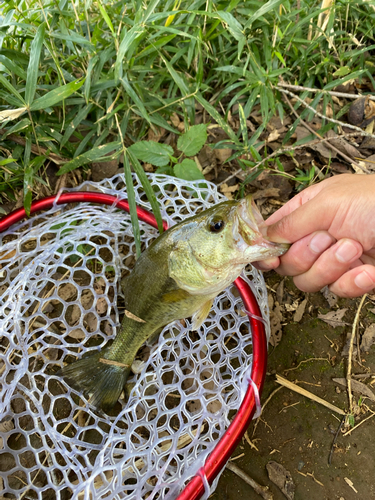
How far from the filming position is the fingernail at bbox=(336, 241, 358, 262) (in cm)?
190

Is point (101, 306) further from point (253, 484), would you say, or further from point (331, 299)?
point (331, 299)

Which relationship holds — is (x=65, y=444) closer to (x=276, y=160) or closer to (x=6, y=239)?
(x=6, y=239)

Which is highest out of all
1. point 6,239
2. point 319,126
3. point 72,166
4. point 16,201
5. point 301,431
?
point 72,166

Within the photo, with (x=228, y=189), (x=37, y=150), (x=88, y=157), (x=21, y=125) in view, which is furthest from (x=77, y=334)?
(x=228, y=189)

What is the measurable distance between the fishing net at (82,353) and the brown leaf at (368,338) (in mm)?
953

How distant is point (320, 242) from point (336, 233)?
10cm

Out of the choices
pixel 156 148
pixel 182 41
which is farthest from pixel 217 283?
pixel 182 41

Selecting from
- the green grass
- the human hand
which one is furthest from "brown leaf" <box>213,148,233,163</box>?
the human hand

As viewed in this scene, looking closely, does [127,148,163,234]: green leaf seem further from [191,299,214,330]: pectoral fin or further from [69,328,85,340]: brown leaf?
[69,328,85,340]: brown leaf

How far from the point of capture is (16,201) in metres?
3.18

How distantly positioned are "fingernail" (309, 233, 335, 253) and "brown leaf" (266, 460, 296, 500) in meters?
1.76

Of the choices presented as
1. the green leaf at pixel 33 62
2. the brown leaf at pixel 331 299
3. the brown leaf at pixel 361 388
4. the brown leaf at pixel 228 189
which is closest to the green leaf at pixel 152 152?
the brown leaf at pixel 228 189

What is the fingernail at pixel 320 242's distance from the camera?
1991 mm

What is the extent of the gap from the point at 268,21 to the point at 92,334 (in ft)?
10.2
